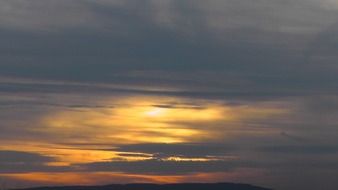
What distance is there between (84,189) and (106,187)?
3.94 m

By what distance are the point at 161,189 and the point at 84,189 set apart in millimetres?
13771

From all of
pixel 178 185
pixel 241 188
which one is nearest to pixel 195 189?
pixel 178 185

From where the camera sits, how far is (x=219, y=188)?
14412cm

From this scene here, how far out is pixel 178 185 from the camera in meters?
148

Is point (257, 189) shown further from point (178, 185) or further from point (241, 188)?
point (178, 185)

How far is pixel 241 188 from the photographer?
455 ft

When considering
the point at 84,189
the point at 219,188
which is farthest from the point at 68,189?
the point at 219,188

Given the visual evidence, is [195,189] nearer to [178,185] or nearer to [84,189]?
[178,185]

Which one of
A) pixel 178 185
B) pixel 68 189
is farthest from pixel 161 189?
pixel 68 189

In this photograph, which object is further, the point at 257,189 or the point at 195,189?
the point at 195,189

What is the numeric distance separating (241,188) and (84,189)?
27968mm

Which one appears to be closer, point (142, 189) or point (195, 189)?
point (142, 189)

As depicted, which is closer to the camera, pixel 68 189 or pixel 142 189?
pixel 142 189

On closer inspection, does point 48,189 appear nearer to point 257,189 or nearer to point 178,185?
point 178,185
